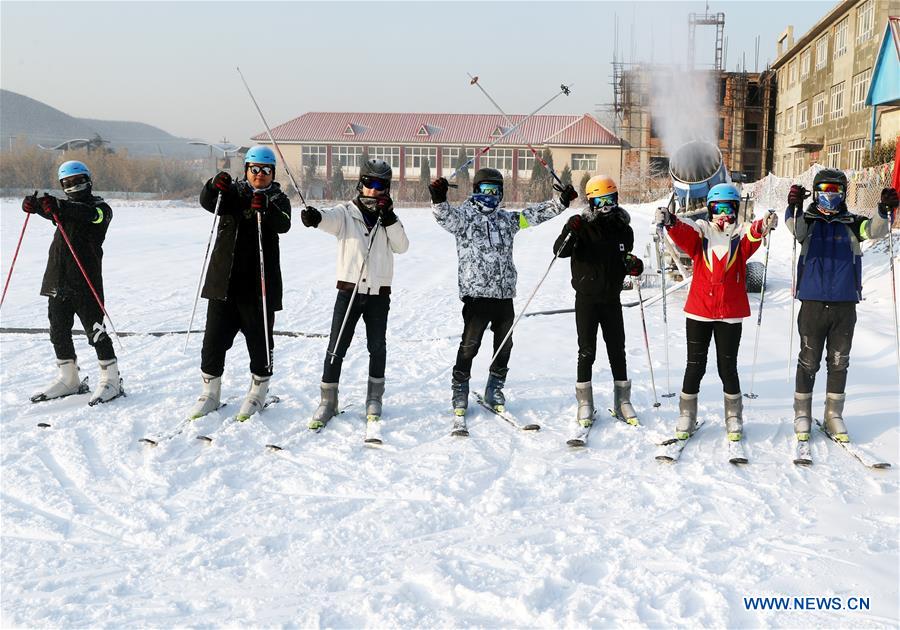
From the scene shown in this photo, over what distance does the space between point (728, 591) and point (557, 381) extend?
3.57m

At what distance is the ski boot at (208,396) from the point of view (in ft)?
18.6

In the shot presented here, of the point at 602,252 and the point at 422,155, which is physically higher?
the point at 422,155

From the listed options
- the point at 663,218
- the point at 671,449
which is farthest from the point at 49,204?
the point at 671,449

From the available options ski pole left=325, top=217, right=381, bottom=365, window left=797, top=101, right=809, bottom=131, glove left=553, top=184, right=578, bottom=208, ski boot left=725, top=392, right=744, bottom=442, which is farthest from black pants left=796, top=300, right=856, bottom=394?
window left=797, top=101, right=809, bottom=131

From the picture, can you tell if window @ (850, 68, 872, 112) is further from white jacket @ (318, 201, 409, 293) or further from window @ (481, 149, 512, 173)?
window @ (481, 149, 512, 173)

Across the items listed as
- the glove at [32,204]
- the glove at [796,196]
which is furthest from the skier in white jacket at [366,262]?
the glove at [796,196]

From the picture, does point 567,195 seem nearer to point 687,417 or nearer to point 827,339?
point 687,417

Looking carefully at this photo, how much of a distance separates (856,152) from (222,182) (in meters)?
34.0

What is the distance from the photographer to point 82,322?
5992 millimetres

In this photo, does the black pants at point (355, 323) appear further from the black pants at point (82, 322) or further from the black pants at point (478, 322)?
the black pants at point (82, 322)

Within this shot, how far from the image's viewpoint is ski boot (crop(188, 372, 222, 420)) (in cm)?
566

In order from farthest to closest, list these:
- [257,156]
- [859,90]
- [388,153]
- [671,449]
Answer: [388,153] < [859,90] < [257,156] < [671,449]

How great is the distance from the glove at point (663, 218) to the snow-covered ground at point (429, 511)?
1542mm

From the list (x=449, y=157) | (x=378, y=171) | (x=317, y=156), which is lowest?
(x=378, y=171)
